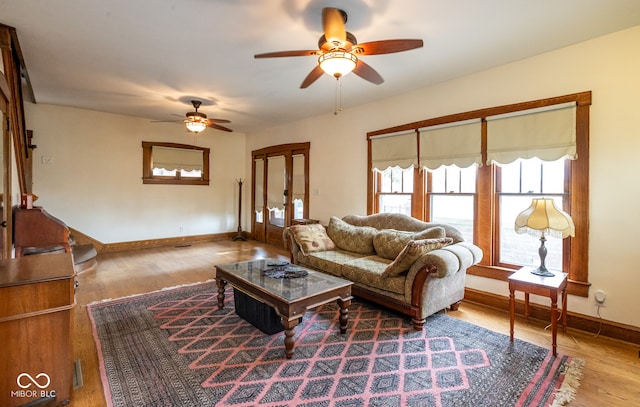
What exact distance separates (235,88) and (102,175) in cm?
363

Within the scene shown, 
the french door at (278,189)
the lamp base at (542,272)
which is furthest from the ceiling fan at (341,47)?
the french door at (278,189)

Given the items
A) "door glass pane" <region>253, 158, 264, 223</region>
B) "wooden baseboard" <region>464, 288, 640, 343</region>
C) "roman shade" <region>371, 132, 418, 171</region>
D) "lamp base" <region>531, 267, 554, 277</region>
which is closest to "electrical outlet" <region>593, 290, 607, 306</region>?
"wooden baseboard" <region>464, 288, 640, 343</region>

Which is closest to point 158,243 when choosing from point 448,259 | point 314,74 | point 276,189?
point 276,189

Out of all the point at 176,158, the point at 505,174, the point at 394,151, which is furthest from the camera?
the point at 176,158

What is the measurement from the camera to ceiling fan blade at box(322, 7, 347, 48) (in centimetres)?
207

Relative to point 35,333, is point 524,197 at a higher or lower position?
higher

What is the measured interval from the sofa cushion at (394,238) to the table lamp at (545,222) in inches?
33.1

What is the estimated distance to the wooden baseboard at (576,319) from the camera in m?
2.64

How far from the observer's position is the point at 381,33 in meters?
2.71

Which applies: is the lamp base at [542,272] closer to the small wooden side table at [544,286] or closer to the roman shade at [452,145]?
the small wooden side table at [544,286]

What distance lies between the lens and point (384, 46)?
2316mm

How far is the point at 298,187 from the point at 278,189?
73cm

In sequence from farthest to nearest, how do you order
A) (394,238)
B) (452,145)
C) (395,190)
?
1. (395,190)
2. (452,145)
3. (394,238)

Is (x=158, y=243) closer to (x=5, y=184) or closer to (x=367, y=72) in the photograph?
(x=5, y=184)
